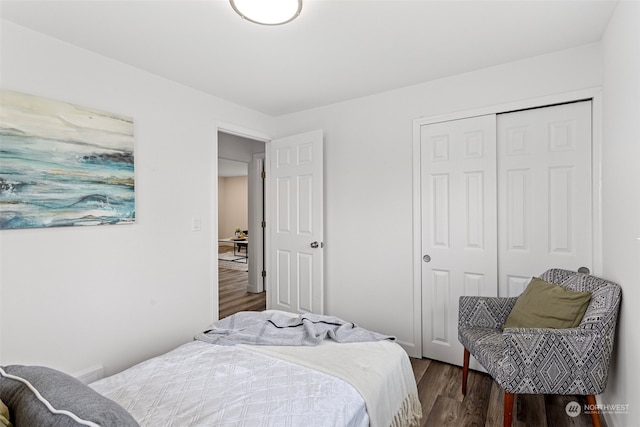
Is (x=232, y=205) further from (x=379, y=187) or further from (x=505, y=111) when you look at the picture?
(x=505, y=111)

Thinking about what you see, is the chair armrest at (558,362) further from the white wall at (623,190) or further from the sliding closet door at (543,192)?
the sliding closet door at (543,192)

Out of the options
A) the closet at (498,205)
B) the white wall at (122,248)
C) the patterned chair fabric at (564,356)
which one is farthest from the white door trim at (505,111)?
the white wall at (122,248)

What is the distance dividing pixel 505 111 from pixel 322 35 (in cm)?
150

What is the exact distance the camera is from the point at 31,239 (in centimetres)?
193

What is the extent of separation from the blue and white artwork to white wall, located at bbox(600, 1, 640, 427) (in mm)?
2970

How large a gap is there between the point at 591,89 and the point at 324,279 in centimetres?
264

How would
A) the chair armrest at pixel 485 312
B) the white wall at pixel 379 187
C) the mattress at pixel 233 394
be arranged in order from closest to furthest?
the mattress at pixel 233 394
the chair armrest at pixel 485 312
the white wall at pixel 379 187

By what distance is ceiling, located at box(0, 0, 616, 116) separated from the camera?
1.75m

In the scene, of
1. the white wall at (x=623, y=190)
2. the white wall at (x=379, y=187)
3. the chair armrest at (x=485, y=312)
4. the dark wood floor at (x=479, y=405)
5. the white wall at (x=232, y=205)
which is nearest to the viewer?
the white wall at (x=623, y=190)

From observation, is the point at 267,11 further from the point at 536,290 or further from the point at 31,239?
the point at 536,290

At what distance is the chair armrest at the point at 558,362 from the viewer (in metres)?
1.65

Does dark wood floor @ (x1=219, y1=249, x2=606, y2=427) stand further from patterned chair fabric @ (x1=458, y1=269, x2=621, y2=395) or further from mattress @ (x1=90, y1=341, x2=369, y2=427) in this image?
mattress @ (x1=90, y1=341, x2=369, y2=427)

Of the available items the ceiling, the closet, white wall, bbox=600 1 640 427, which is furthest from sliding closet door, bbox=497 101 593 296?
the ceiling

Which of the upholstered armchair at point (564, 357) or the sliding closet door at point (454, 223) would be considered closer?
the upholstered armchair at point (564, 357)
